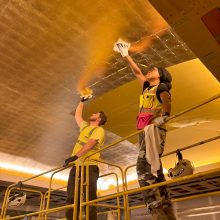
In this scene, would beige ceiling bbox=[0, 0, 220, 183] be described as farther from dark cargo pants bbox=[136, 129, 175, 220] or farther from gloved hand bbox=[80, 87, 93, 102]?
dark cargo pants bbox=[136, 129, 175, 220]

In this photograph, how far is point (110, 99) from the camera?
12.8 feet

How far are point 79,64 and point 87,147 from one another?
1109mm

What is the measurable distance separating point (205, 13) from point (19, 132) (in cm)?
380

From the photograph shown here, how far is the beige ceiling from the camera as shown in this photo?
2.66m

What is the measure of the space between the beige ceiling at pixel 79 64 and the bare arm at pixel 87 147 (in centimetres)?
100

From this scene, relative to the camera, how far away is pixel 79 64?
3.34 m

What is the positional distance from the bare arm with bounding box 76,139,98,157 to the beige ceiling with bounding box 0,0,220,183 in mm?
1001

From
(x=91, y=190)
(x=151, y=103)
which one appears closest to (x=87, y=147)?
(x=91, y=190)

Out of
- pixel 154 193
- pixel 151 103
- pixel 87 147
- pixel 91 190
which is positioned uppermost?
pixel 151 103

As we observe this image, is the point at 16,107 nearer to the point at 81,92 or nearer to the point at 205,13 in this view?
the point at 81,92

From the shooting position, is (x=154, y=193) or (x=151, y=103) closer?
(x=154, y=193)

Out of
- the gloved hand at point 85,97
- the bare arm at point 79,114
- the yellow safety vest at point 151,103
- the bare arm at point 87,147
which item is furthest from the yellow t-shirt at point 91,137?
the yellow safety vest at point 151,103

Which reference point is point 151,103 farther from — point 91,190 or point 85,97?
point 85,97

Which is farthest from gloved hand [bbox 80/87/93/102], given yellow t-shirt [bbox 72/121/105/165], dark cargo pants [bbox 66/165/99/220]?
dark cargo pants [bbox 66/165/99/220]
